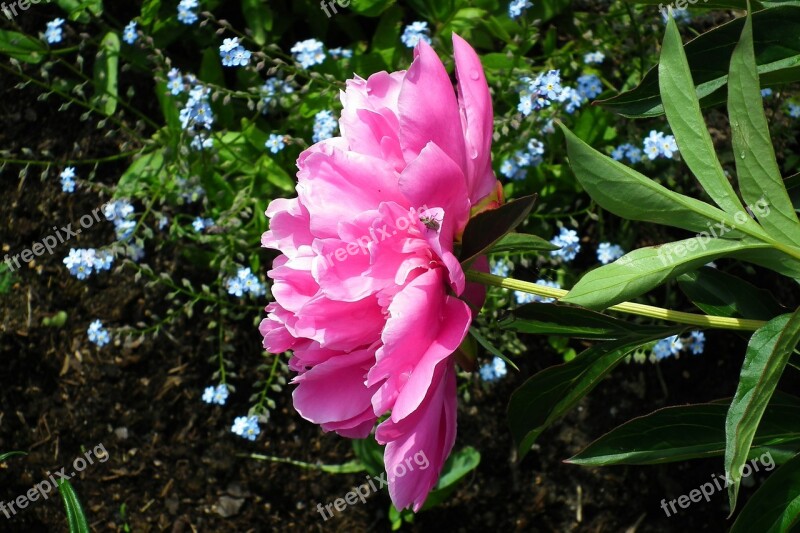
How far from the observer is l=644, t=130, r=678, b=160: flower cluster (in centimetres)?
177

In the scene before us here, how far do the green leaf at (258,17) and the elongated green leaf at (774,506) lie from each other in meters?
1.59

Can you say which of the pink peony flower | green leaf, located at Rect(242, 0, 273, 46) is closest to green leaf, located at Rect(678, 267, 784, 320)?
the pink peony flower

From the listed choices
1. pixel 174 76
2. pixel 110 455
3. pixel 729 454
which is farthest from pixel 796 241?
pixel 110 455

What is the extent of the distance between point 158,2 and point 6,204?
784 mm

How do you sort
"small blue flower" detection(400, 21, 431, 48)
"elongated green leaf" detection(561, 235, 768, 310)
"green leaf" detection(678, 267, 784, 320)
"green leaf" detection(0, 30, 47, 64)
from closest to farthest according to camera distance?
1. "elongated green leaf" detection(561, 235, 768, 310)
2. "green leaf" detection(678, 267, 784, 320)
3. "small blue flower" detection(400, 21, 431, 48)
4. "green leaf" detection(0, 30, 47, 64)

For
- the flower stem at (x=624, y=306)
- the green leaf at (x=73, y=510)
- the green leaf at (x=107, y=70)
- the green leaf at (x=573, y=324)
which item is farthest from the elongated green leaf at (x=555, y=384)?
the green leaf at (x=107, y=70)

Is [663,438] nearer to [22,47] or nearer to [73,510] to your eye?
[73,510]

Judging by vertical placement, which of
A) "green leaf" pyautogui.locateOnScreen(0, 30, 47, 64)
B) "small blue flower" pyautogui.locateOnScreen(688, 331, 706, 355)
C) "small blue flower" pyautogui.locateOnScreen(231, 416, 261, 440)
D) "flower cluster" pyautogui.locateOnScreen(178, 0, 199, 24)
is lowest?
"small blue flower" pyautogui.locateOnScreen(688, 331, 706, 355)

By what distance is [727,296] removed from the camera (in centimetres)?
128

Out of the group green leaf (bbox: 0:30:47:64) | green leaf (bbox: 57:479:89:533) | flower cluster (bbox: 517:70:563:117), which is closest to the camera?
green leaf (bbox: 57:479:89:533)

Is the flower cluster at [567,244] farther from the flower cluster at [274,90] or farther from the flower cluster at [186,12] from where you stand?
the flower cluster at [186,12]

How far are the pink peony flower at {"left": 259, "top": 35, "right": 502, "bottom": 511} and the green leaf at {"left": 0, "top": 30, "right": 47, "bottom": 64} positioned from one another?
156cm

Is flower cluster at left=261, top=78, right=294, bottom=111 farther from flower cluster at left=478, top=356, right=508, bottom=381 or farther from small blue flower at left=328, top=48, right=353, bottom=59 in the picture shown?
flower cluster at left=478, top=356, right=508, bottom=381

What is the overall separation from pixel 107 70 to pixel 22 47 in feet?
0.76
